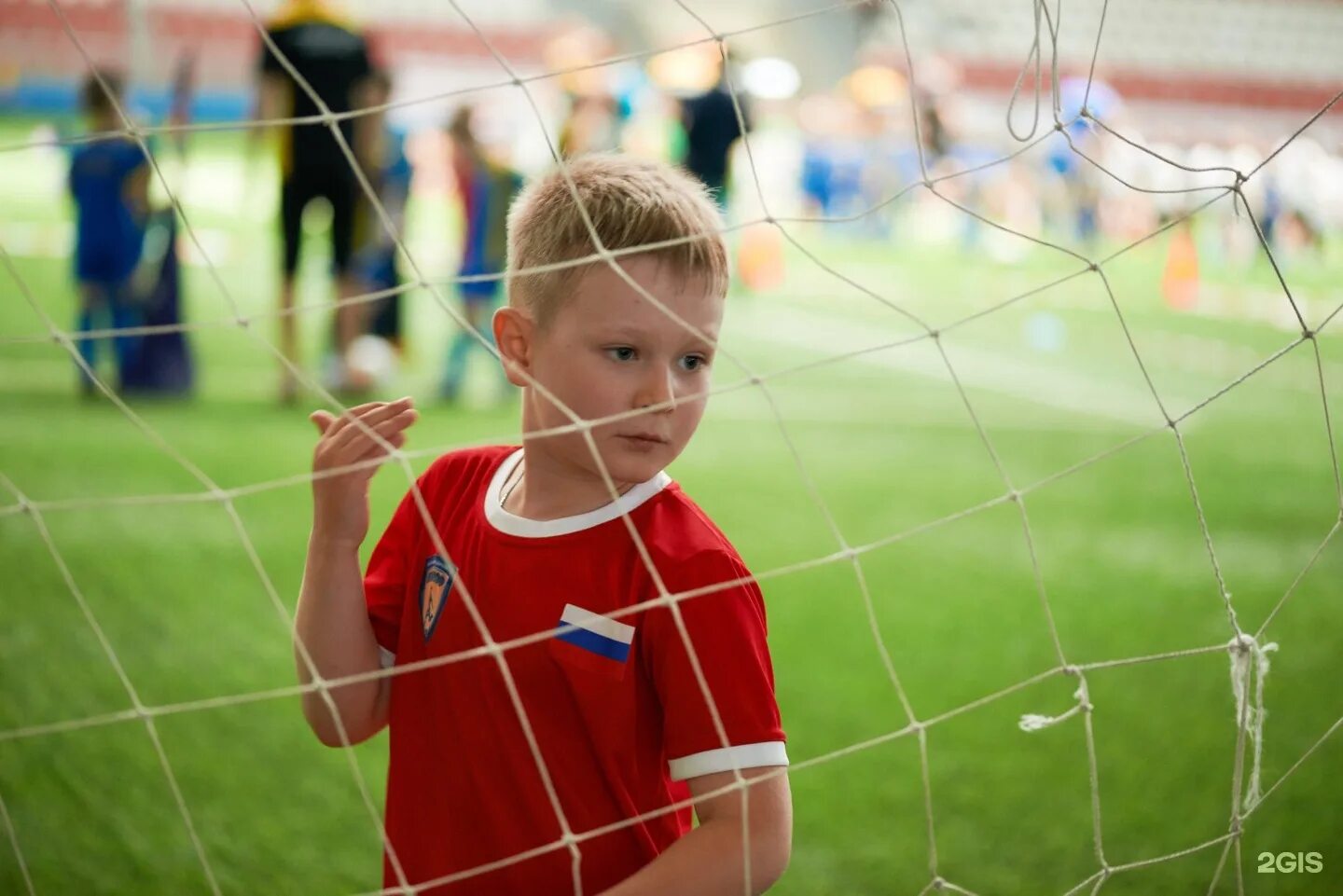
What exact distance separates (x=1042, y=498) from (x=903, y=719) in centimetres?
164

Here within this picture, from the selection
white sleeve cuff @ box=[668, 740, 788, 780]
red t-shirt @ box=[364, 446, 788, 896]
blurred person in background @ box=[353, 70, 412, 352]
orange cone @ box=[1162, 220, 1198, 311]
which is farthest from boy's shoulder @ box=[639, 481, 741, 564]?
orange cone @ box=[1162, 220, 1198, 311]

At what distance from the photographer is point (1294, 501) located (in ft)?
12.8

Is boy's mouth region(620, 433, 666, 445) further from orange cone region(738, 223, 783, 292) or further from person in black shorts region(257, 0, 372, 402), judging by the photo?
orange cone region(738, 223, 783, 292)

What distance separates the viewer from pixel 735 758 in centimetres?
97

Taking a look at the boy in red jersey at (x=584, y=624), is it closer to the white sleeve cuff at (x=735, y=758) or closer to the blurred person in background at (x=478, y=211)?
the white sleeve cuff at (x=735, y=758)

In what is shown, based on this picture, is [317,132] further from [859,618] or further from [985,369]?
[985,369]

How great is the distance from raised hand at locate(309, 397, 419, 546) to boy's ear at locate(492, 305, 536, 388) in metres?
0.10

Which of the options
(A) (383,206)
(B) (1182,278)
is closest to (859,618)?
(A) (383,206)

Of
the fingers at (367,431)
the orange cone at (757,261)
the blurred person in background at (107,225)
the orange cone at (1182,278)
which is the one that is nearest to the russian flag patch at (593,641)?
the fingers at (367,431)

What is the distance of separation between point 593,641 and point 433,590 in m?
0.19

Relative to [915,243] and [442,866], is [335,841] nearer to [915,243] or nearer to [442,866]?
[442,866]

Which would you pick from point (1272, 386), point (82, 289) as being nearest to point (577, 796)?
point (82, 289)

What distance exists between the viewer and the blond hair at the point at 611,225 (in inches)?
42.7

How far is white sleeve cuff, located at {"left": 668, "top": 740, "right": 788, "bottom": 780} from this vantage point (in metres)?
0.97
